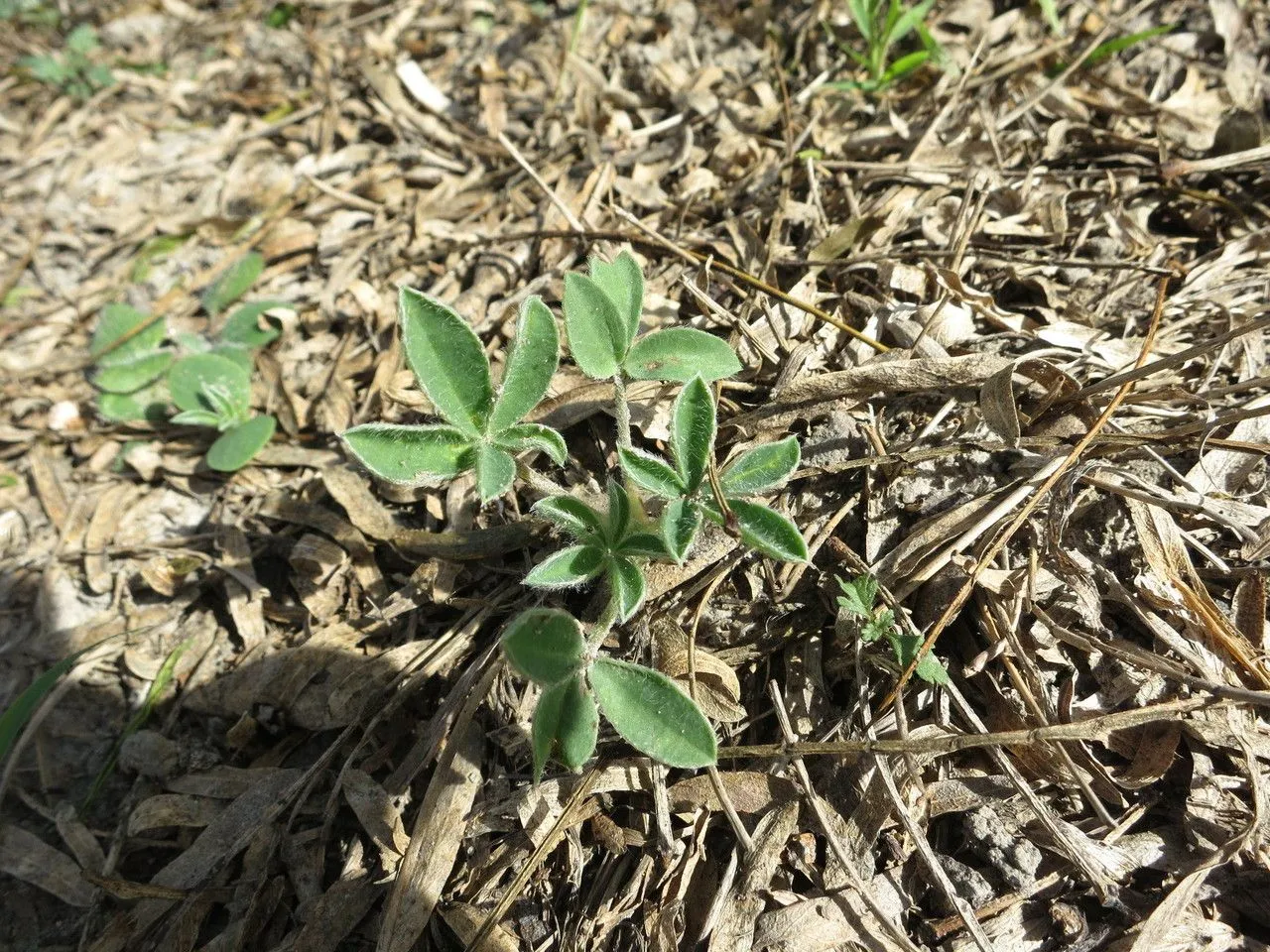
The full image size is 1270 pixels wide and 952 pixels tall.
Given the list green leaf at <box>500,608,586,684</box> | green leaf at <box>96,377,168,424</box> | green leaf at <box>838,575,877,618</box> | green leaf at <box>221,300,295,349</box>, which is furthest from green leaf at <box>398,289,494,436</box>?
green leaf at <box>96,377,168,424</box>

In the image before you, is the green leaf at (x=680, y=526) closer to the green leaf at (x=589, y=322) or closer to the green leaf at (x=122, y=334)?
the green leaf at (x=589, y=322)

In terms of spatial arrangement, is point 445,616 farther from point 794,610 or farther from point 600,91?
point 600,91

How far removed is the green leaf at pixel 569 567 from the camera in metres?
1.30

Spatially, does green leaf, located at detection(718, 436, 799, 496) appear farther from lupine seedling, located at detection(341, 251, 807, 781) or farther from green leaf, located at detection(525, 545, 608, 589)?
green leaf, located at detection(525, 545, 608, 589)

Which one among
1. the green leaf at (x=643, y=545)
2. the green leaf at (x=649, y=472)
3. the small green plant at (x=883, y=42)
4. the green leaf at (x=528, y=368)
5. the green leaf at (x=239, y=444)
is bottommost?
the green leaf at (x=239, y=444)

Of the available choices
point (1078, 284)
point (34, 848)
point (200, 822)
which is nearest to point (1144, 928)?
point (1078, 284)

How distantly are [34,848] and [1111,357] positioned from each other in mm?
2598

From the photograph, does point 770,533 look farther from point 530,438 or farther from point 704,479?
point 530,438

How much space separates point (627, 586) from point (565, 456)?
0.30 metres

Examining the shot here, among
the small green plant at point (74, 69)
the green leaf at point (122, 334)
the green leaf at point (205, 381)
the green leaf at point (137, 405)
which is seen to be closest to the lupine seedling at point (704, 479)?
the green leaf at point (205, 381)

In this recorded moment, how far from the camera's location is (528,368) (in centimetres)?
142

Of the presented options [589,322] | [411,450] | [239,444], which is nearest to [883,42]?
[589,322]

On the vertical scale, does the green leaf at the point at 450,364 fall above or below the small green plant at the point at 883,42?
below

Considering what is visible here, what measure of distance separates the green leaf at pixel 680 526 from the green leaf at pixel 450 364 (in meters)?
0.39
